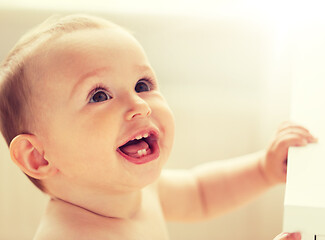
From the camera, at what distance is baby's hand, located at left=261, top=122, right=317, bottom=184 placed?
1.94 ft

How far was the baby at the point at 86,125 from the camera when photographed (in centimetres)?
61

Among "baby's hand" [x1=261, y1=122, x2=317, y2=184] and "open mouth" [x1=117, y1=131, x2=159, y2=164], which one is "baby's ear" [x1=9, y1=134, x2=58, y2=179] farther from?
"baby's hand" [x1=261, y1=122, x2=317, y2=184]

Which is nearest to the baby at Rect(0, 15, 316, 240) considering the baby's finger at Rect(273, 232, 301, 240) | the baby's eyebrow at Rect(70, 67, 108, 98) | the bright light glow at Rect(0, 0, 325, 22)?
the baby's eyebrow at Rect(70, 67, 108, 98)

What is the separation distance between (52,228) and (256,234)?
0.52m

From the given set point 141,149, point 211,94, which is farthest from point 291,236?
point 211,94

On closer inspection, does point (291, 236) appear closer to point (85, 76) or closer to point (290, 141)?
point (290, 141)

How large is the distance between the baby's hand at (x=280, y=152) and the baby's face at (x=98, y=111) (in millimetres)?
158

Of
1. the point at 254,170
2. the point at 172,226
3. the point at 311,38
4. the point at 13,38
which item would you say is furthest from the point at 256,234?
the point at 13,38

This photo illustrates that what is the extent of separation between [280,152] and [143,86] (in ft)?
0.69

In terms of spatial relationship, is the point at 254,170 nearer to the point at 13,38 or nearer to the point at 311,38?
the point at 311,38

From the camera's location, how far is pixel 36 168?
2.17 feet

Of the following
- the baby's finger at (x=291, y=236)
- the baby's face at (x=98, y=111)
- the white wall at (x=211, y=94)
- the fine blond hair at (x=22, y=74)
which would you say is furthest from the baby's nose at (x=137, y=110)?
the white wall at (x=211, y=94)

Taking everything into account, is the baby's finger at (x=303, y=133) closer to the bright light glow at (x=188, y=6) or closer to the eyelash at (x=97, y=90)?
the eyelash at (x=97, y=90)

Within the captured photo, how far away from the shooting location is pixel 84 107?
0.62 m
